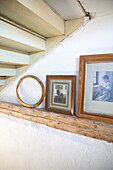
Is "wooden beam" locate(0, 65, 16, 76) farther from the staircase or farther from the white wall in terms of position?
the white wall

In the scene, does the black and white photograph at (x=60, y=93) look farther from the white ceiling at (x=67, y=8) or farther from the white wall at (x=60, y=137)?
the white ceiling at (x=67, y=8)

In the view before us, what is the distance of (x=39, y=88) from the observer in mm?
1036

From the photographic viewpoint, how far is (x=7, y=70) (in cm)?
116

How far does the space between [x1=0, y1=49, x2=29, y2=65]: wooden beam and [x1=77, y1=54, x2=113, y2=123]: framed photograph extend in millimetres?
547

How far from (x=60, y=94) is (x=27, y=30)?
512 millimetres

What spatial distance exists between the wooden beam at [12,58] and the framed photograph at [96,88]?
1.80ft

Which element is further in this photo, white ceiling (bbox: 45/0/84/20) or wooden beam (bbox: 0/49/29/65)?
wooden beam (bbox: 0/49/29/65)

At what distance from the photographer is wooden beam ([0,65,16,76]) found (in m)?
1.12

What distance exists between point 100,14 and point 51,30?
0.34 metres

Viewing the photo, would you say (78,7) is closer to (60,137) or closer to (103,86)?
(103,86)

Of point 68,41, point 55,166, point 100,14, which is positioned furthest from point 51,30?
point 55,166

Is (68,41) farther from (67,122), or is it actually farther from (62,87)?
(67,122)

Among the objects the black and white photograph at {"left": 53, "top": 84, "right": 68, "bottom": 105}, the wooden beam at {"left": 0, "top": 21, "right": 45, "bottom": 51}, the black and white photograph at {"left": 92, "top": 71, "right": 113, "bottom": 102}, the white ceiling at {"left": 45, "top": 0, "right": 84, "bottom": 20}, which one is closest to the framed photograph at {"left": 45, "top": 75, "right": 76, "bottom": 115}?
the black and white photograph at {"left": 53, "top": 84, "right": 68, "bottom": 105}

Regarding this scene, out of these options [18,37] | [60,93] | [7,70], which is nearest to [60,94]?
[60,93]
